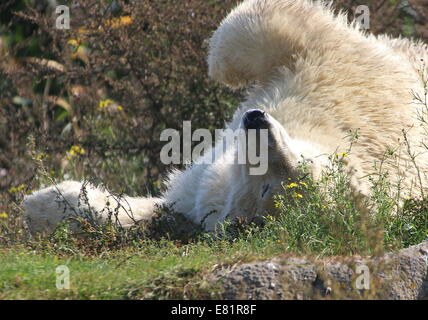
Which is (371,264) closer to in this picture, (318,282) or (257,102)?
(318,282)

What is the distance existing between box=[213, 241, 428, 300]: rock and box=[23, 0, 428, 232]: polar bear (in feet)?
4.23

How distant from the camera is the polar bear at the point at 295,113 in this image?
544cm

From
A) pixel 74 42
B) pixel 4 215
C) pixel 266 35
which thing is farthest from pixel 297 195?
pixel 74 42

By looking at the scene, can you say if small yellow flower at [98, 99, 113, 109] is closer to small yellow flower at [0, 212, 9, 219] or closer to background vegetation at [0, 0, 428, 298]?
background vegetation at [0, 0, 428, 298]

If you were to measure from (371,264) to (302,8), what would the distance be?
129 inches

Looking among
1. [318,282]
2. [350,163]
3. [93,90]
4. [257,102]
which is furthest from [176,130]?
[318,282]

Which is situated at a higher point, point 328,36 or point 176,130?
point 328,36

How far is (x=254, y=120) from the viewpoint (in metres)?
5.03

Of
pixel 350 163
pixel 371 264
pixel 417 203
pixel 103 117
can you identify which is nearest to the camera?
pixel 371 264

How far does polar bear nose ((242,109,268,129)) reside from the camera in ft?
16.5

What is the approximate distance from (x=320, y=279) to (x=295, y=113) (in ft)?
7.71

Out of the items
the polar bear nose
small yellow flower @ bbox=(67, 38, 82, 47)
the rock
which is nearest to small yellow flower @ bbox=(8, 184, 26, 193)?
small yellow flower @ bbox=(67, 38, 82, 47)
